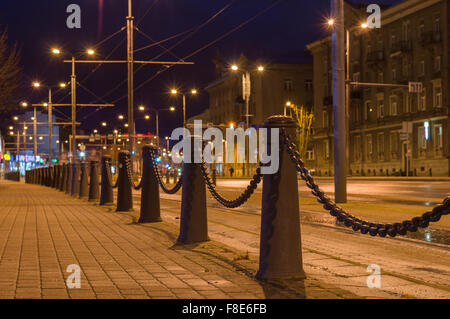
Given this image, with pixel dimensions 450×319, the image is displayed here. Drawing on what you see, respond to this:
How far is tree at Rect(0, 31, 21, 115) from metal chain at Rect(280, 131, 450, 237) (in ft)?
82.0

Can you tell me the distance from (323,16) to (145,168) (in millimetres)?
51860

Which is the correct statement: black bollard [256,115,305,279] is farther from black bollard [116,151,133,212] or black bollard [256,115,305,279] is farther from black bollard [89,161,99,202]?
black bollard [89,161,99,202]

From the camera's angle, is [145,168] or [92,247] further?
[145,168]

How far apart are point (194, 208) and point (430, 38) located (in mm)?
45597

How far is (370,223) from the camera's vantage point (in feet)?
17.8

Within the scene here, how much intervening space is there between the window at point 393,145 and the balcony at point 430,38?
8685mm

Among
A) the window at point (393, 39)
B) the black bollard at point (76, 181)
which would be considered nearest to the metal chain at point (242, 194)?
the black bollard at point (76, 181)

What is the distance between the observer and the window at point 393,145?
185 ft

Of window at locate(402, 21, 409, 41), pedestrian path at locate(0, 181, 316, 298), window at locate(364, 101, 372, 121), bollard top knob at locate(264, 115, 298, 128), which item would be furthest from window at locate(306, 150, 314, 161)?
bollard top knob at locate(264, 115, 298, 128)

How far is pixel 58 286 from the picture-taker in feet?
18.9
